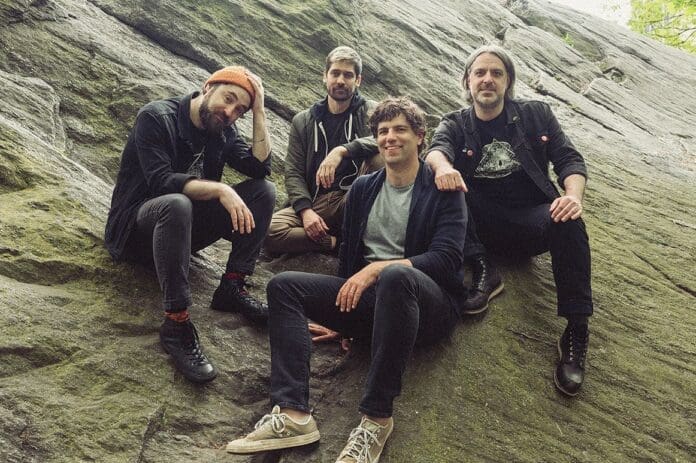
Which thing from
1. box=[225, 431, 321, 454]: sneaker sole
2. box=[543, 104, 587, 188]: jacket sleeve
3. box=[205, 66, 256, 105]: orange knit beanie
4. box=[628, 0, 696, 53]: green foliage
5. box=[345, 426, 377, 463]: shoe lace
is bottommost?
box=[225, 431, 321, 454]: sneaker sole

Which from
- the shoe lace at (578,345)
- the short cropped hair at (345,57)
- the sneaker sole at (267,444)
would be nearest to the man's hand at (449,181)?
the shoe lace at (578,345)

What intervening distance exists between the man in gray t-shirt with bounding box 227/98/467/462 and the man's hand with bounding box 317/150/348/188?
4.22 ft

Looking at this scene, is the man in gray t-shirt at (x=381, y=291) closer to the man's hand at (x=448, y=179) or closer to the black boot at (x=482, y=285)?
the man's hand at (x=448, y=179)

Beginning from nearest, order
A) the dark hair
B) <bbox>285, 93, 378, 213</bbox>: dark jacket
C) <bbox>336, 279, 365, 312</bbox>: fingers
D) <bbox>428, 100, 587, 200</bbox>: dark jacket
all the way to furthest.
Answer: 1. <bbox>336, 279, 365, 312</bbox>: fingers
2. the dark hair
3. <bbox>428, 100, 587, 200</bbox>: dark jacket
4. <bbox>285, 93, 378, 213</bbox>: dark jacket

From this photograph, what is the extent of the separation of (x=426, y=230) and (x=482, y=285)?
1.31 metres

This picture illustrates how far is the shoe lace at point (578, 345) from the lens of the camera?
17.1 feet

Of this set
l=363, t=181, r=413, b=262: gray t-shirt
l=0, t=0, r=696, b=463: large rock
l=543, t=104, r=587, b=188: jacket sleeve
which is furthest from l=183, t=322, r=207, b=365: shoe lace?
l=543, t=104, r=587, b=188: jacket sleeve

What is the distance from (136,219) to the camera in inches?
208

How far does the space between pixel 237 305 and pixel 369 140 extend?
261cm

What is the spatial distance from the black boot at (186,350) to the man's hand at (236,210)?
982 mm

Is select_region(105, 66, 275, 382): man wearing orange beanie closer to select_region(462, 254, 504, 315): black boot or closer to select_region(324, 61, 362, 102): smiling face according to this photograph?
select_region(324, 61, 362, 102): smiling face

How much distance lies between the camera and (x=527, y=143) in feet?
20.0

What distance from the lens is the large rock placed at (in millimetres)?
4477

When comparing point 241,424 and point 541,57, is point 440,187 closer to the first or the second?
point 241,424
